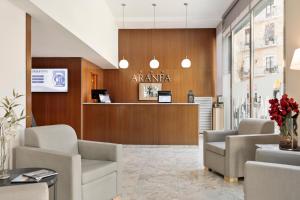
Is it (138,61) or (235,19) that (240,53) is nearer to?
Result: (235,19)

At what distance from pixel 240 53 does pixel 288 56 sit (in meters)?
3.20

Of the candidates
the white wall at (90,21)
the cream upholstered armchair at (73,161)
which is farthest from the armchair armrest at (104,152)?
the white wall at (90,21)

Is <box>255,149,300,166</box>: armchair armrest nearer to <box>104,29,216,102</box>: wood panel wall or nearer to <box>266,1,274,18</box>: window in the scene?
<box>266,1,274,18</box>: window

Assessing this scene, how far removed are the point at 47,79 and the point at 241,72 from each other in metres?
4.93

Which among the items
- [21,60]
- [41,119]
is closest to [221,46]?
[41,119]

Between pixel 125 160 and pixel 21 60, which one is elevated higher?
pixel 21 60

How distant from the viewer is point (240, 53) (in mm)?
7219

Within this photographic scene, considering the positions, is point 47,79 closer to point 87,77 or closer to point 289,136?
point 87,77

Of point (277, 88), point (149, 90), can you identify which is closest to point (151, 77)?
point (149, 90)

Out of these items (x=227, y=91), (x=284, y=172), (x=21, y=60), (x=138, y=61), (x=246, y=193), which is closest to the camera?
(x=284, y=172)

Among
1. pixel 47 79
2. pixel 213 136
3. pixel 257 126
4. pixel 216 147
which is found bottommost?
pixel 216 147

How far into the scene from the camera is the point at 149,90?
386 inches

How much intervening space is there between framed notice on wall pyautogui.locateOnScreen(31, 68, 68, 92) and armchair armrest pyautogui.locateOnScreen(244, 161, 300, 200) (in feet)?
19.1

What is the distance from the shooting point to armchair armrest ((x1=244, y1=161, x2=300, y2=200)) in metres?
2.33
